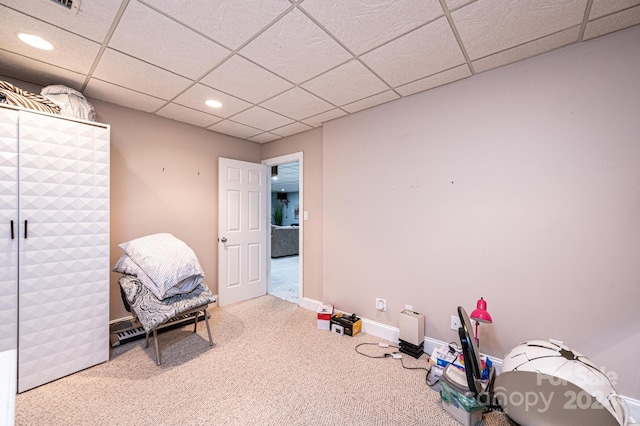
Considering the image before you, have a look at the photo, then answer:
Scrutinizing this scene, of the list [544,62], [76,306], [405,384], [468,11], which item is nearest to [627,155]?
[544,62]

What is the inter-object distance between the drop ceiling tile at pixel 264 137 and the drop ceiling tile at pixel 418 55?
6.52 ft

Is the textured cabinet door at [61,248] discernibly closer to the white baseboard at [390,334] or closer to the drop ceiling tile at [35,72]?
the drop ceiling tile at [35,72]

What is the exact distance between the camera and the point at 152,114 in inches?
117

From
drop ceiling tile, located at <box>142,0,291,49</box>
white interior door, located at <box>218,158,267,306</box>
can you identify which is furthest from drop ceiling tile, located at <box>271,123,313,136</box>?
drop ceiling tile, located at <box>142,0,291,49</box>

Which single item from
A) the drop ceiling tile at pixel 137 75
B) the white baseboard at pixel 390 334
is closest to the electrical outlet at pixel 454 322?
the white baseboard at pixel 390 334

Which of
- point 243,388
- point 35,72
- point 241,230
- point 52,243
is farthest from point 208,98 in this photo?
point 243,388

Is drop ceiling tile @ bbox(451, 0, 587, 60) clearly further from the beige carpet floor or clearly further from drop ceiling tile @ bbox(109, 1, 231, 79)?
the beige carpet floor

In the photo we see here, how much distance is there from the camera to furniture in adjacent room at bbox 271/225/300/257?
727 centimetres

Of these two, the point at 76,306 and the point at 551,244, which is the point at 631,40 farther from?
the point at 76,306

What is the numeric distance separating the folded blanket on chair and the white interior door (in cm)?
124

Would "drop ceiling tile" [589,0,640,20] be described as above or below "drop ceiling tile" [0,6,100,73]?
above

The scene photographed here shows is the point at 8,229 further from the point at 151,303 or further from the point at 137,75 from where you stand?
the point at 137,75

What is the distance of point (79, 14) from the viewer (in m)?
1.48

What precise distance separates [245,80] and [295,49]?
0.62 m
